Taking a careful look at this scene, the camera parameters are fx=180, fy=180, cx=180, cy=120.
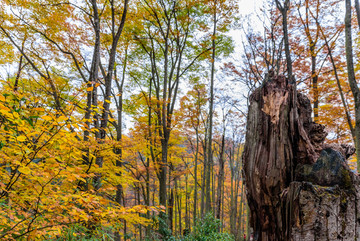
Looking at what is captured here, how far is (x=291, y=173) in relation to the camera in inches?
56.9

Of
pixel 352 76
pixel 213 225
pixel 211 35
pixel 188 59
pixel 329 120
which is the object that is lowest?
pixel 213 225

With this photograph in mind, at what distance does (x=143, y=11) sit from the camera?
770 cm

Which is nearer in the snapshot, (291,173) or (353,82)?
(291,173)

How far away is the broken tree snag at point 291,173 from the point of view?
3.59 ft

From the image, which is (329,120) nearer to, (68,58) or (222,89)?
(222,89)

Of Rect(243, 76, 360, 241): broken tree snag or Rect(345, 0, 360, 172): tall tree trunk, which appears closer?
Rect(243, 76, 360, 241): broken tree snag

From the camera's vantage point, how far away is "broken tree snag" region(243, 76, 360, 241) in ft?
3.59

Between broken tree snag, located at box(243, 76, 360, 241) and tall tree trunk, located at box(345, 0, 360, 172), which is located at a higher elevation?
tall tree trunk, located at box(345, 0, 360, 172)

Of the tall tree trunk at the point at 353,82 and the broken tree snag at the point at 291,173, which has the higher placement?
the tall tree trunk at the point at 353,82

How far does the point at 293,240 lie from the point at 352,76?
4943 millimetres

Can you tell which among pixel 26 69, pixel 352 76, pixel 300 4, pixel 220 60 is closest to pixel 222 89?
pixel 220 60

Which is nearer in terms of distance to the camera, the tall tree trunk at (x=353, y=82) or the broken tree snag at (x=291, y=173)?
the broken tree snag at (x=291, y=173)

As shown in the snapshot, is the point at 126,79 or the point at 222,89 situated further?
the point at 222,89

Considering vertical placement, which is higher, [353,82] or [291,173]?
[353,82]
